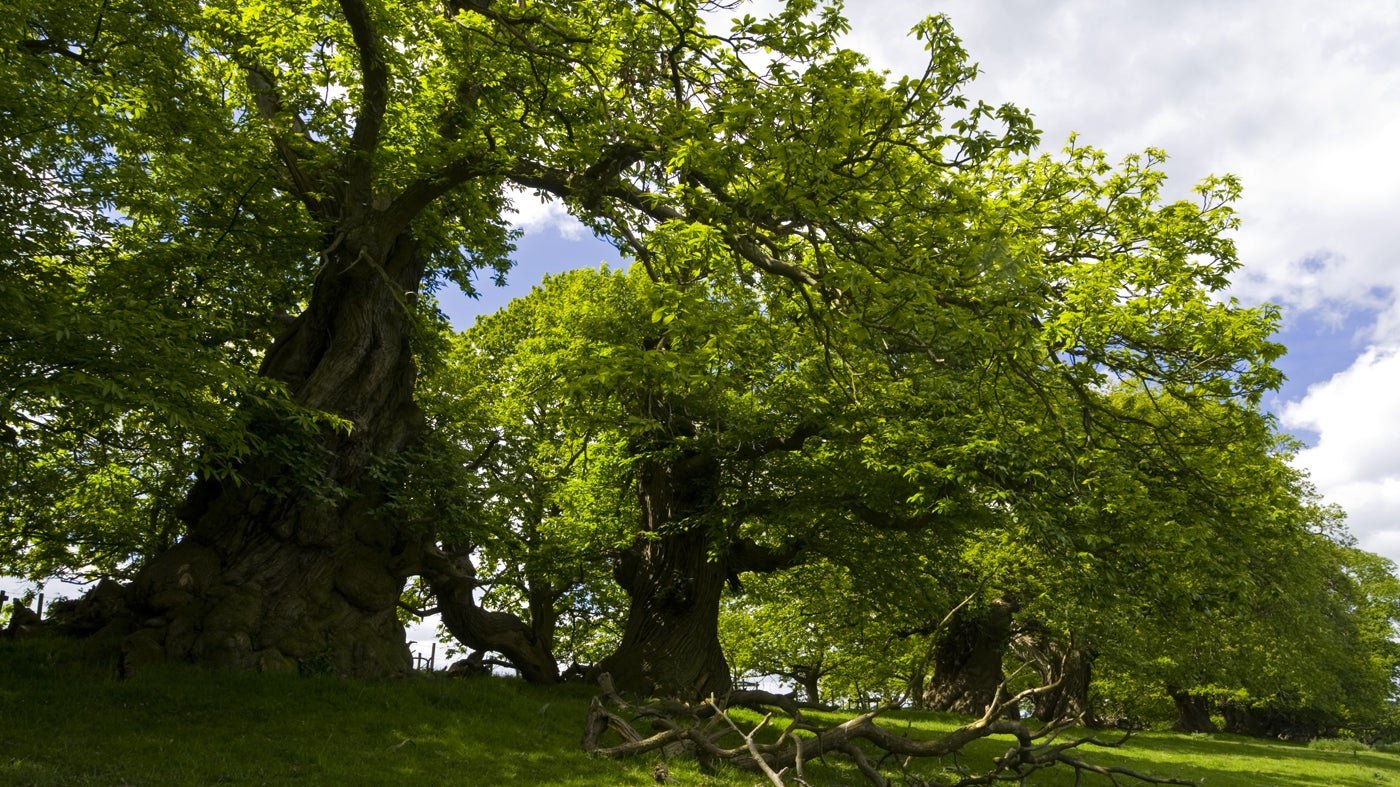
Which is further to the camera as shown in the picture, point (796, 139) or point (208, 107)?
point (208, 107)

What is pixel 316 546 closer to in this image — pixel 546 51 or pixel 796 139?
pixel 546 51

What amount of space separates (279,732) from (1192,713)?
43651 mm

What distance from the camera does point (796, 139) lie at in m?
11.1

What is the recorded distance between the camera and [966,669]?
28.8m

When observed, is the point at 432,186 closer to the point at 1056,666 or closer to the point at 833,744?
the point at 833,744

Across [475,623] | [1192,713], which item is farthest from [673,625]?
[1192,713]

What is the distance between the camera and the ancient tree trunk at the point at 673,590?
18781 millimetres

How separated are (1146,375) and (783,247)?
583cm

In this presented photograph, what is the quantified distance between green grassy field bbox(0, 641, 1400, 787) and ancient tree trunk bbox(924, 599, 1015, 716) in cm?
1234

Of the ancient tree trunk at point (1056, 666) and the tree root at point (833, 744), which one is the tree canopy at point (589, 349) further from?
the ancient tree trunk at point (1056, 666)

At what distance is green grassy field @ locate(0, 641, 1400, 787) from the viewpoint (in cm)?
976

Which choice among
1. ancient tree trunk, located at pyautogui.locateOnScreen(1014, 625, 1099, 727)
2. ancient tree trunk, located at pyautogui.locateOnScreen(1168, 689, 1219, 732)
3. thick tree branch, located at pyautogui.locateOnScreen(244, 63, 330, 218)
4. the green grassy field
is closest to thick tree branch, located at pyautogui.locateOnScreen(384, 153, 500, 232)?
thick tree branch, located at pyautogui.locateOnScreen(244, 63, 330, 218)

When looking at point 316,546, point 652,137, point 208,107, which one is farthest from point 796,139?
point 316,546

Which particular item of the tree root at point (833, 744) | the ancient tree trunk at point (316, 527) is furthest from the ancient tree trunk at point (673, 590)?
the tree root at point (833, 744)
